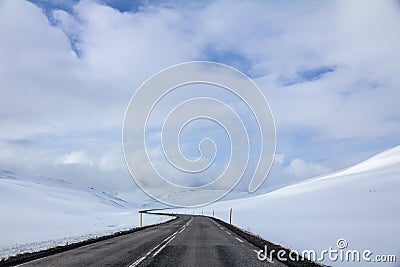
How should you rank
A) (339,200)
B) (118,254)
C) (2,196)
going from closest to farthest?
(118,254), (339,200), (2,196)

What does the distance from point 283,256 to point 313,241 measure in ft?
18.5

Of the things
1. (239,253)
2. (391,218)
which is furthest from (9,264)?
(391,218)

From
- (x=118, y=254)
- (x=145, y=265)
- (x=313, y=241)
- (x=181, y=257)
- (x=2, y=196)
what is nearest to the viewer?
(x=145, y=265)

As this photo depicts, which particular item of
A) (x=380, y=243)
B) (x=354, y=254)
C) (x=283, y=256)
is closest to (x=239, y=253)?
(x=283, y=256)

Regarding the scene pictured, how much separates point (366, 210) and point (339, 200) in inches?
414

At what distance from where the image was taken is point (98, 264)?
10859 mm

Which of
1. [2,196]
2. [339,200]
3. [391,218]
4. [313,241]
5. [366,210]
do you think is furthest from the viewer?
[2,196]

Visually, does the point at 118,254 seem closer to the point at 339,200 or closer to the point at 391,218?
the point at 391,218

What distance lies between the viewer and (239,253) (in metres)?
13.4

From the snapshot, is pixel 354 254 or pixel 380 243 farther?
pixel 380 243

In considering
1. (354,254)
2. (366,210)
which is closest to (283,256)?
(354,254)

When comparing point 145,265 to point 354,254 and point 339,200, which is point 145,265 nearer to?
point 354,254

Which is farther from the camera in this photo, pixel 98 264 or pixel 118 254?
pixel 118 254

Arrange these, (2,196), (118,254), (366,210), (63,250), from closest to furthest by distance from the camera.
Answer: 1. (118,254)
2. (63,250)
3. (366,210)
4. (2,196)
